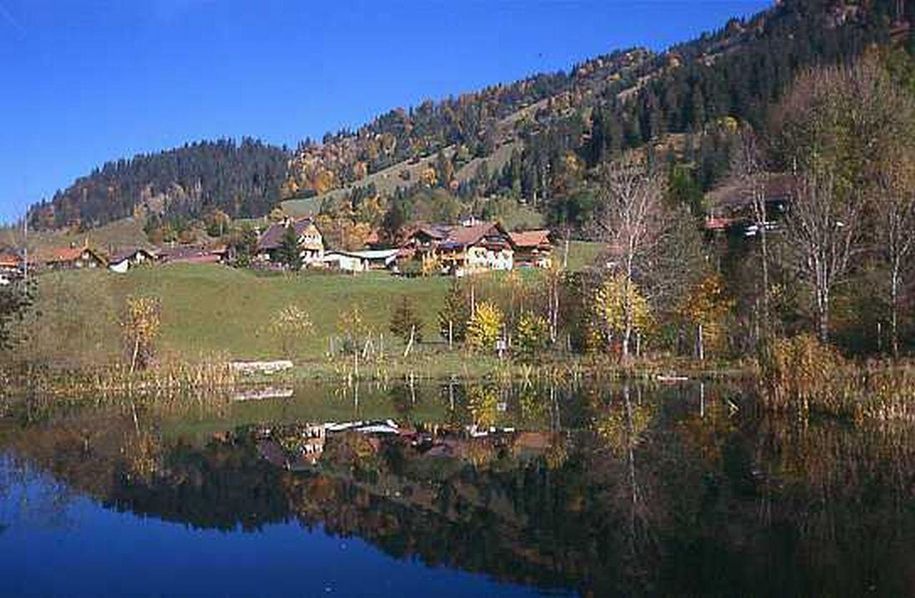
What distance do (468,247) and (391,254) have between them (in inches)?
422

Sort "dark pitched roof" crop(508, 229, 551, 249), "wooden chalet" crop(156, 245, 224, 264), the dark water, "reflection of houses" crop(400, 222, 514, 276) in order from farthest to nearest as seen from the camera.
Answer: "wooden chalet" crop(156, 245, 224, 264) → "dark pitched roof" crop(508, 229, 551, 249) → "reflection of houses" crop(400, 222, 514, 276) → the dark water

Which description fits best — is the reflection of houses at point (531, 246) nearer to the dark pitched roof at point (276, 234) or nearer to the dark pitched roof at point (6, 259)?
the dark pitched roof at point (276, 234)

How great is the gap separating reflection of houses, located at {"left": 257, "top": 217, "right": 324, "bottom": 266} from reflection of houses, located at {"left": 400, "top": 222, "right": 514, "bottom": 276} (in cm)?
988

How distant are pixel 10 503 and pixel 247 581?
712cm

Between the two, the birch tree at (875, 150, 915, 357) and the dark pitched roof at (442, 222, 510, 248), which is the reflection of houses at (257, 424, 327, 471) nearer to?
the birch tree at (875, 150, 915, 357)

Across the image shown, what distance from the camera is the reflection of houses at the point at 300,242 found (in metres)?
88.0

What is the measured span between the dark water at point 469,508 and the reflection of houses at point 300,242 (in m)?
63.8

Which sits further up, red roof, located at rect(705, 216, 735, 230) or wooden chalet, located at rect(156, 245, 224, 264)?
wooden chalet, located at rect(156, 245, 224, 264)

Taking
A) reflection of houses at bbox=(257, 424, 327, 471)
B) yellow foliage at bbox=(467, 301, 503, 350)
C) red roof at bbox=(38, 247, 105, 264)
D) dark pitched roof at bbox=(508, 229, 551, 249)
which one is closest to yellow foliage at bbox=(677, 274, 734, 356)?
yellow foliage at bbox=(467, 301, 503, 350)

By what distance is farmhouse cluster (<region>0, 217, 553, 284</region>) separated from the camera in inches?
3059

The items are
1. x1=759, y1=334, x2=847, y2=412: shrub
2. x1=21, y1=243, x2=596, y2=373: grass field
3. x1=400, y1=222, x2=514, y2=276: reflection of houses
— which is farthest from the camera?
x1=400, y1=222, x2=514, y2=276: reflection of houses

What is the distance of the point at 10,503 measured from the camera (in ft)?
52.8

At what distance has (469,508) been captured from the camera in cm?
1437

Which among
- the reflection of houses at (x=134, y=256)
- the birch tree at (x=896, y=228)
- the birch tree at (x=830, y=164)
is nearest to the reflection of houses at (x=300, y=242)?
the reflection of houses at (x=134, y=256)
